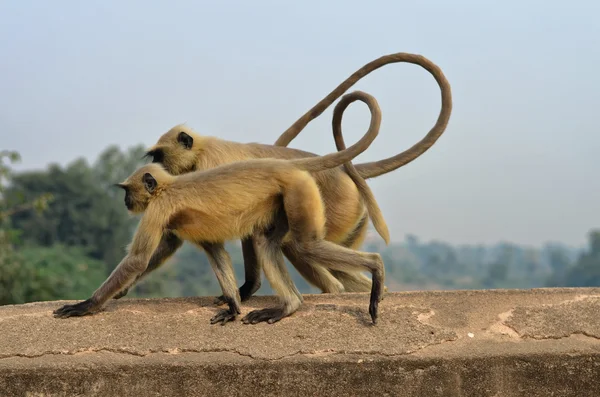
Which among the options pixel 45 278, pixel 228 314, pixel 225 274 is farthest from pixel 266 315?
pixel 45 278

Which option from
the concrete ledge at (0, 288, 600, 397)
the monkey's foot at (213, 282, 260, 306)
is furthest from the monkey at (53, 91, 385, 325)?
the monkey's foot at (213, 282, 260, 306)

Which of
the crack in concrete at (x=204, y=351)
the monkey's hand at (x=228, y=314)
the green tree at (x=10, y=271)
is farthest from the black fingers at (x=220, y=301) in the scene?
the green tree at (x=10, y=271)

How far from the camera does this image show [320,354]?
356 centimetres

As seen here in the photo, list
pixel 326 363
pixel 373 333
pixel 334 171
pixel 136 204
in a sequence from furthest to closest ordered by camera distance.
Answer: pixel 334 171 < pixel 136 204 < pixel 373 333 < pixel 326 363

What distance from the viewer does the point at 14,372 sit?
11.6 ft

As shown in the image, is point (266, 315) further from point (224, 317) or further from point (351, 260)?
point (351, 260)

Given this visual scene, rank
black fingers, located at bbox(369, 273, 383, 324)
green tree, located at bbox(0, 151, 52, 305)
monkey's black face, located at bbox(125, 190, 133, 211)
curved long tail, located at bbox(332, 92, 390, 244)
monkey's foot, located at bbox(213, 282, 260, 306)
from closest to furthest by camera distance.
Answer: black fingers, located at bbox(369, 273, 383, 324)
monkey's black face, located at bbox(125, 190, 133, 211)
monkey's foot, located at bbox(213, 282, 260, 306)
curved long tail, located at bbox(332, 92, 390, 244)
green tree, located at bbox(0, 151, 52, 305)

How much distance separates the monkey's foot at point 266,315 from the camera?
12.9 ft

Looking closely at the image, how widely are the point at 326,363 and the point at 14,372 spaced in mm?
1491


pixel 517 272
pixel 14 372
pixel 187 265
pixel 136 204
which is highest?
pixel 136 204

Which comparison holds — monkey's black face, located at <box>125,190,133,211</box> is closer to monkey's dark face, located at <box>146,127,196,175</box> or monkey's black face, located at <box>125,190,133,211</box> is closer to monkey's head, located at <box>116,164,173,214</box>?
monkey's head, located at <box>116,164,173,214</box>

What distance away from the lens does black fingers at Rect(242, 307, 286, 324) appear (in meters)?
3.93

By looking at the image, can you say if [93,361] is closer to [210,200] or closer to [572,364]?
[210,200]

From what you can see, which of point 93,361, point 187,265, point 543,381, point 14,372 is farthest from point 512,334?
point 187,265
